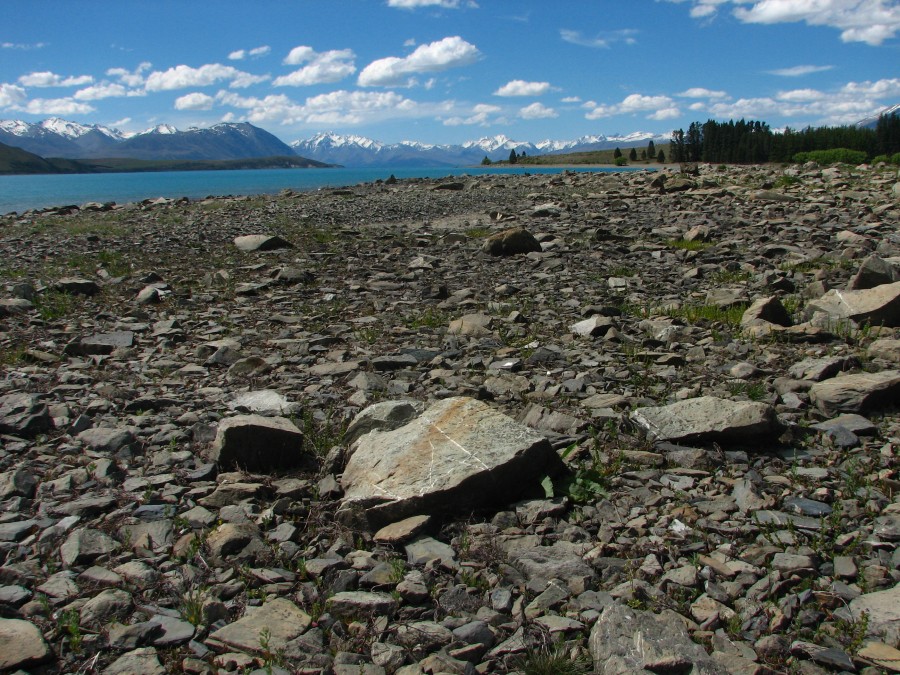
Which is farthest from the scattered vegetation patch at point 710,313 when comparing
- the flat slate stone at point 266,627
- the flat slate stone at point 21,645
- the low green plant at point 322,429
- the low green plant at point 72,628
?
the flat slate stone at point 21,645

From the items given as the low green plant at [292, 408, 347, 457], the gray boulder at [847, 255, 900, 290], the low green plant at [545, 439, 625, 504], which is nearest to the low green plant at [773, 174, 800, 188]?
the gray boulder at [847, 255, 900, 290]

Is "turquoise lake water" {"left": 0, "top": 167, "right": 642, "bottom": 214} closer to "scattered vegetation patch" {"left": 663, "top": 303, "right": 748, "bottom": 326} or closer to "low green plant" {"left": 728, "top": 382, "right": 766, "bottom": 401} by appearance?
"scattered vegetation patch" {"left": 663, "top": 303, "right": 748, "bottom": 326}

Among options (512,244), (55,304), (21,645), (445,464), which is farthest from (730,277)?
(55,304)

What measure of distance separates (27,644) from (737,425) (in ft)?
16.8

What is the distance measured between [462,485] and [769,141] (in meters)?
103

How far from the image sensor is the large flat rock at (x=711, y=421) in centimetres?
520

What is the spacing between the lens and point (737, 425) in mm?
5195

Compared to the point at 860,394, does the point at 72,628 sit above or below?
below

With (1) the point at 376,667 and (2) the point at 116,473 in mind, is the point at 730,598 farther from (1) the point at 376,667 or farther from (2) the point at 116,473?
(2) the point at 116,473

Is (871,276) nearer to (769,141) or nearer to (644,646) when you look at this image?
(644,646)

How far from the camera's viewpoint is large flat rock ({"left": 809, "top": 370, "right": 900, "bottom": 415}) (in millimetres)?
5629

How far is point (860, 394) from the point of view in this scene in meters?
5.66

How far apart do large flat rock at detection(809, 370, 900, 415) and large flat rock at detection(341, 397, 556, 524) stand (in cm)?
288

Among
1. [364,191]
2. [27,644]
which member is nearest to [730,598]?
[27,644]
